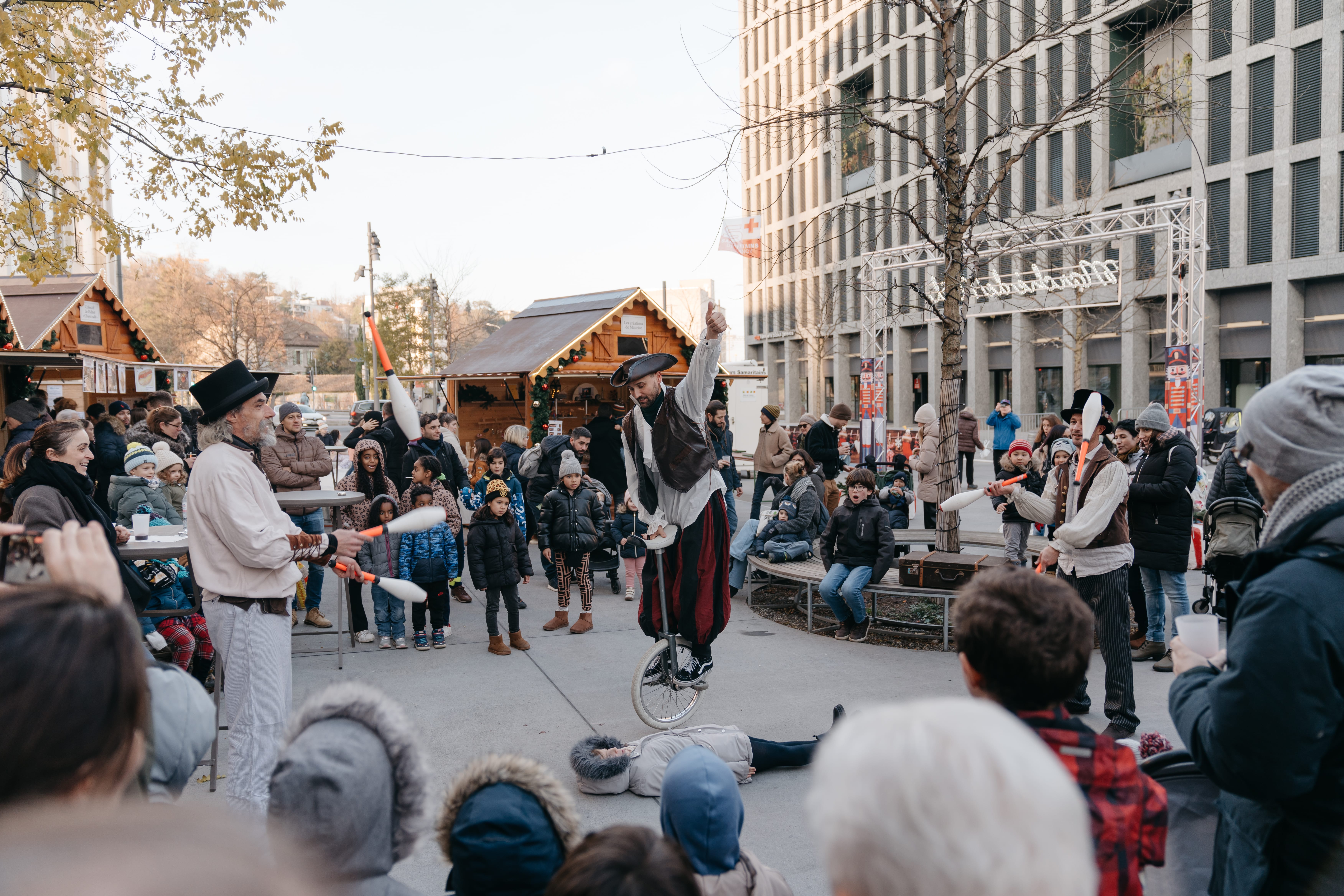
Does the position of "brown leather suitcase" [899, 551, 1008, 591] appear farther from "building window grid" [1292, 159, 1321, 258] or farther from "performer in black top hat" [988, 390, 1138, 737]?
"building window grid" [1292, 159, 1321, 258]

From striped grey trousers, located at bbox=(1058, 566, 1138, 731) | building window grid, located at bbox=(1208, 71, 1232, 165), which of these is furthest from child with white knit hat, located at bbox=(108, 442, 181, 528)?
building window grid, located at bbox=(1208, 71, 1232, 165)

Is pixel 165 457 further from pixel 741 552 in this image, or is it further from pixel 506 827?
pixel 506 827

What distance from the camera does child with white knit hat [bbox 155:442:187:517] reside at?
302 inches

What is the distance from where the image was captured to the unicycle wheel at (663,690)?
5305mm

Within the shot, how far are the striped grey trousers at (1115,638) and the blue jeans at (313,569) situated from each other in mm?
6210

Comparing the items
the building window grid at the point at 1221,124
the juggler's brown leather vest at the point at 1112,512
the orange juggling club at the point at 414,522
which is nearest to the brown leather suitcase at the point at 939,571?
the juggler's brown leather vest at the point at 1112,512

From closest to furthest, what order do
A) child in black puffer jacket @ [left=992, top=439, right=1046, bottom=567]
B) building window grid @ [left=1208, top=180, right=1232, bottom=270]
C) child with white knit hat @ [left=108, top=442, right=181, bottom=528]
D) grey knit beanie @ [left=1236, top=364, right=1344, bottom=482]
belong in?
1. grey knit beanie @ [left=1236, top=364, right=1344, bottom=482]
2. child in black puffer jacket @ [left=992, top=439, right=1046, bottom=567]
3. child with white knit hat @ [left=108, top=442, right=181, bottom=528]
4. building window grid @ [left=1208, top=180, right=1232, bottom=270]

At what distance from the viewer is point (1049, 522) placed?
6.04 metres

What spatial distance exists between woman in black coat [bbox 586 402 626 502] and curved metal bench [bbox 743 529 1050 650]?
2849 millimetres

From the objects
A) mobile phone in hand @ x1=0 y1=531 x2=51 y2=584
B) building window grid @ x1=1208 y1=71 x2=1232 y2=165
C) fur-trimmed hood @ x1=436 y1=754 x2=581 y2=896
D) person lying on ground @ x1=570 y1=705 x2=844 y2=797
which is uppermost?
building window grid @ x1=1208 y1=71 x2=1232 y2=165

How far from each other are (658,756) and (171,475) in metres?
5.39

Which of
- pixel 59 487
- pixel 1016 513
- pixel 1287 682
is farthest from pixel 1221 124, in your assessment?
pixel 59 487

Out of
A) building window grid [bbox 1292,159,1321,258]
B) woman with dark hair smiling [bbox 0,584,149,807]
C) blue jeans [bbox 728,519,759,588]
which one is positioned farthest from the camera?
building window grid [bbox 1292,159,1321,258]

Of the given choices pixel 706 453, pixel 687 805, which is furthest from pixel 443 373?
pixel 687 805
